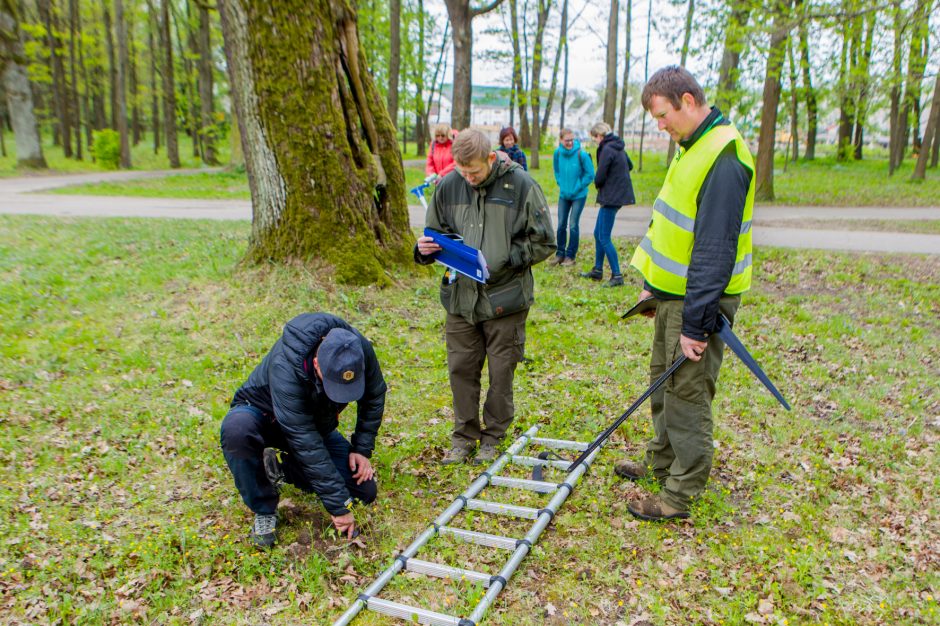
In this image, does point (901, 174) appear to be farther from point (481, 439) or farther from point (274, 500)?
point (274, 500)

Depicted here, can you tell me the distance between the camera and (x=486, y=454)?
4848 mm

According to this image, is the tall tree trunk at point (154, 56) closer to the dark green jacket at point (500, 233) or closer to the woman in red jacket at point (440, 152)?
the woman in red jacket at point (440, 152)

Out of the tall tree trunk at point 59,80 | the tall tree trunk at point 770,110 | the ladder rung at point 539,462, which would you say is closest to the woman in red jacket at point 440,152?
the tall tree trunk at point 770,110

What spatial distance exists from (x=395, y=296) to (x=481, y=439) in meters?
3.22

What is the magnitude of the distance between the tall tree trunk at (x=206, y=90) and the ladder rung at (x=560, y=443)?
2455 cm

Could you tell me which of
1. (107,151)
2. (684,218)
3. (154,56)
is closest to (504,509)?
(684,218)

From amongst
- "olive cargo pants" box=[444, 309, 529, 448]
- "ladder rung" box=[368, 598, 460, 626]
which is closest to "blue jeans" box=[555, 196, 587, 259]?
"olive cargo pants" box=[444, 309, 529, 448]

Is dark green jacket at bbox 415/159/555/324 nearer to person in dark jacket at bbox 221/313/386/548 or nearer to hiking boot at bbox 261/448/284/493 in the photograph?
person in dark jacket at bbox 221/313/386/548

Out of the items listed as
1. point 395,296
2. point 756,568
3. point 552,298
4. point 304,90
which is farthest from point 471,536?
point 304,90

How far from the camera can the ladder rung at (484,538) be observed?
381 cm

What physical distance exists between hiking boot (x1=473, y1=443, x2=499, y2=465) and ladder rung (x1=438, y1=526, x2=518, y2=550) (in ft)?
3.00

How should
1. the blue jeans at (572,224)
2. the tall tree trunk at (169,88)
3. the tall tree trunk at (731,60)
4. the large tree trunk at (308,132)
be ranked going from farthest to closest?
the tall tree trunk at (169,88) < the tall tree trunk at (731,60) < the blue jeans at (572,224) < the large tree trunk at (308,132)

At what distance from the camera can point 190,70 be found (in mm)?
35281

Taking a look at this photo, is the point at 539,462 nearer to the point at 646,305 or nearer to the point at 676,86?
the point at 646,305
